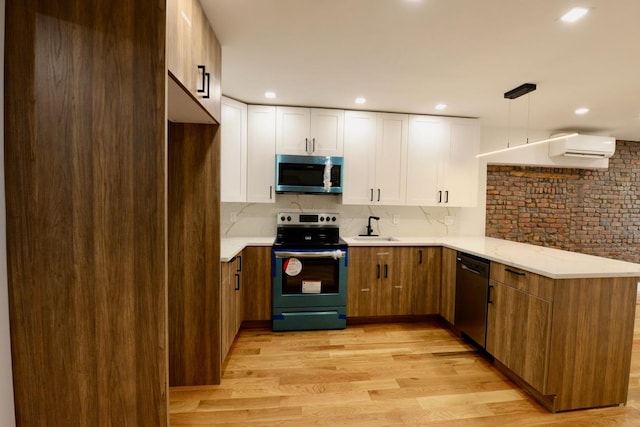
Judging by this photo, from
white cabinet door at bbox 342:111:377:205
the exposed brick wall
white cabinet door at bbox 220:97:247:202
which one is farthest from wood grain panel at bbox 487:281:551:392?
white cabinet door at bbox 220:97:247:202

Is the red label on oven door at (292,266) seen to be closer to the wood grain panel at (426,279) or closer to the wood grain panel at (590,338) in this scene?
the wood grain panel at (426,279)

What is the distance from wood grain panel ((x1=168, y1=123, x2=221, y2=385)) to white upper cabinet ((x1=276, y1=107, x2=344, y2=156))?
4.04ft

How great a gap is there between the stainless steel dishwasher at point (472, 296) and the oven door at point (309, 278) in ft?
3.68

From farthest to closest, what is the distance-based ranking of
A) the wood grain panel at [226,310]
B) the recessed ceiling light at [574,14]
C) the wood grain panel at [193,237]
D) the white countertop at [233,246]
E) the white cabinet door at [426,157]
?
the white cabinet door at [426,157] → the white countertop at [233,246] → the wood grain panel at [226,310] → the wood grain panel at [193,237] → the recessed ceiling light at [574,14]

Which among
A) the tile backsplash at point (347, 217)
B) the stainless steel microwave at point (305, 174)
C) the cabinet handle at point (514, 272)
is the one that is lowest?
the cabinet handle at point (514, 272)

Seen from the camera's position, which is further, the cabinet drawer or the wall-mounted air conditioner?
the wall-mounted air conditioner

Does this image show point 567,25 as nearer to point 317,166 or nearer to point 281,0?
point 281,0

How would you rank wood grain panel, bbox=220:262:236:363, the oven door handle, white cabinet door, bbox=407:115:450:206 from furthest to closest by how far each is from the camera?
1. white cabinet door, bbox=407:115:450:206
2. the oven door handle
3. wood grain panel, bbox=220:262:236:363

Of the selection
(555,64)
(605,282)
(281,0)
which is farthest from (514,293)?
(281,0)

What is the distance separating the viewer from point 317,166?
122 inches

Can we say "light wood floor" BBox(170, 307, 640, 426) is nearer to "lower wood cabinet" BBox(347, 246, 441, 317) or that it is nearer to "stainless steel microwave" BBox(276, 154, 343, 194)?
"lower wood cabinet" BBox(347, 246, 441, 317)

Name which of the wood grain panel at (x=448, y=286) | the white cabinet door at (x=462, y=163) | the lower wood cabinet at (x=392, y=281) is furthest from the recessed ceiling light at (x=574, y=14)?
the lower wood cabinet at (x=392, y=281)

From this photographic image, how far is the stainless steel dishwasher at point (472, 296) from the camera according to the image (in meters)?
2.41

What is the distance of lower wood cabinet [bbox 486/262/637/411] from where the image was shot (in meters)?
1.81
